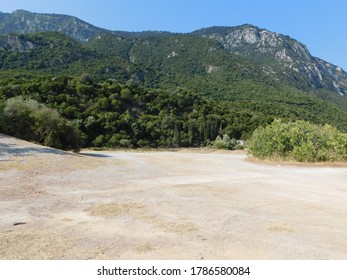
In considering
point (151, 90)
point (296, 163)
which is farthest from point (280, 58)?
point (296, 163)

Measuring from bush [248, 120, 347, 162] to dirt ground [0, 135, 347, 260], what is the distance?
761cm

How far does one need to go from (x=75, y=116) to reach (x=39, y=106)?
860 inches

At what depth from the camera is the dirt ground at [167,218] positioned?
195 inches

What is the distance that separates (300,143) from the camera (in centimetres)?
2038

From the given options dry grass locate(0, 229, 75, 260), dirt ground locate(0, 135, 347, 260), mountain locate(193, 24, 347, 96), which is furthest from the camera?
mountain locate(193, 24, 347, 96)

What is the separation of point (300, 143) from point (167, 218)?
1568 cm

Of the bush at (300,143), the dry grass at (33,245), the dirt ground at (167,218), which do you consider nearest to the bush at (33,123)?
the dirt ground at (167,218)

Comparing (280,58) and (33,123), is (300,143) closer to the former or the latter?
(33,123)

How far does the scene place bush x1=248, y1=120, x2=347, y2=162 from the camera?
64.7ft

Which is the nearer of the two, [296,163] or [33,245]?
→ [33,245]

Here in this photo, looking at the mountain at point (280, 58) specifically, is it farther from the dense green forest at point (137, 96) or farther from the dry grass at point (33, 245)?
the dry grass at point (33, 245)

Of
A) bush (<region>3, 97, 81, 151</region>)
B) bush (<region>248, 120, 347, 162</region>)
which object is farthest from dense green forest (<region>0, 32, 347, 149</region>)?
bush (<region>248, 120, 347, 162</region>)

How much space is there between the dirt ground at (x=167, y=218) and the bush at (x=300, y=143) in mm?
7613

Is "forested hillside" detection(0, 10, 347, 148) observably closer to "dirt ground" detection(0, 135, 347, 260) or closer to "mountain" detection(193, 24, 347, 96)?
"mountain" detection(193, 24, 347, 96)
